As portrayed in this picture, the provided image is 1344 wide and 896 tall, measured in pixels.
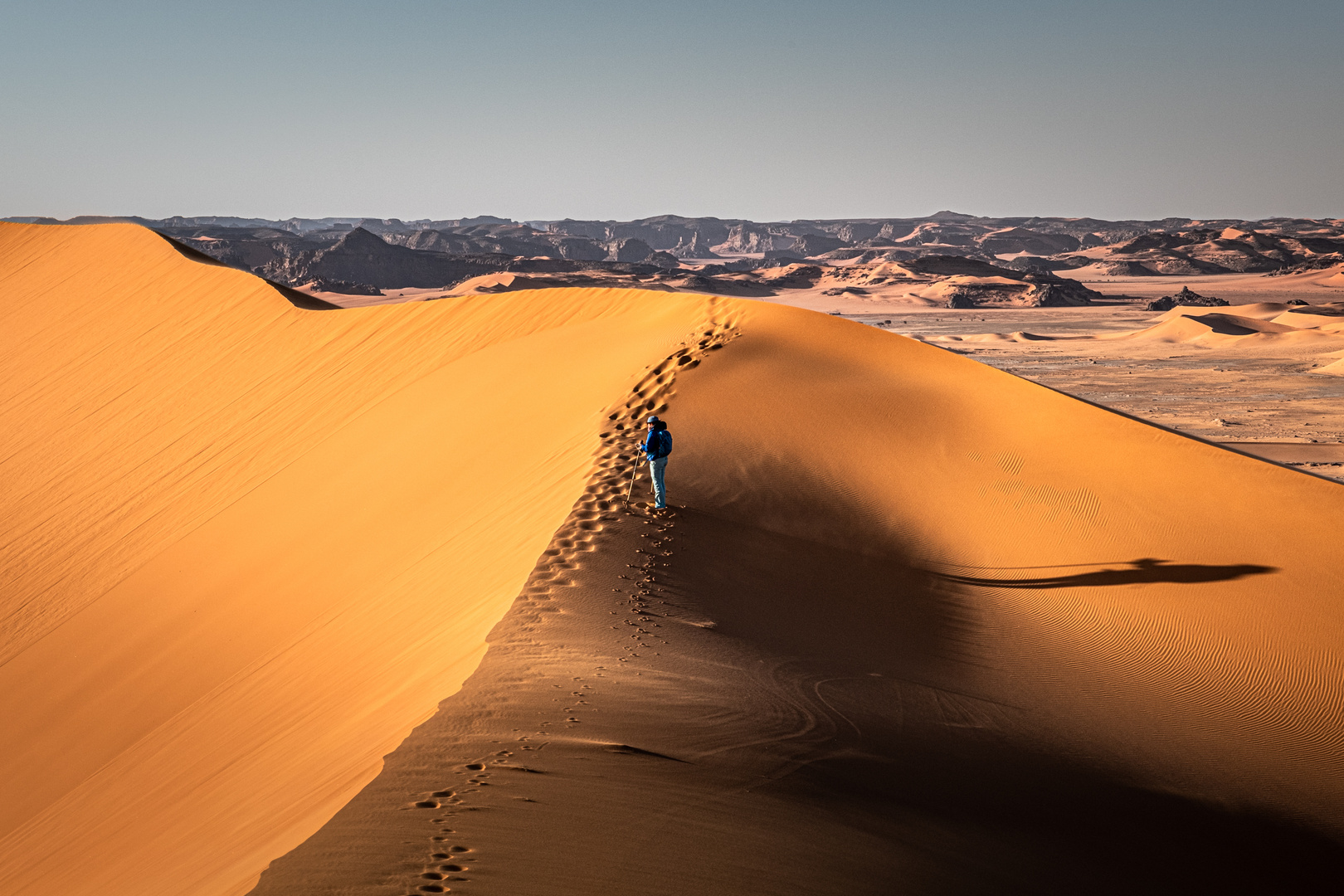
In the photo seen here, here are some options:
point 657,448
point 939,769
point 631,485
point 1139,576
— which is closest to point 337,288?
point 631,485

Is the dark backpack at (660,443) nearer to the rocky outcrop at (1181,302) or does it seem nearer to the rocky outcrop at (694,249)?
the rocky outcrop at (1181,302)

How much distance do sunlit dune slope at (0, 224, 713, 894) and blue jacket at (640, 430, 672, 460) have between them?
100cm

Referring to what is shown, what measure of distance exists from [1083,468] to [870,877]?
8.21 metres

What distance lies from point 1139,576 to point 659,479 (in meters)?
4.68

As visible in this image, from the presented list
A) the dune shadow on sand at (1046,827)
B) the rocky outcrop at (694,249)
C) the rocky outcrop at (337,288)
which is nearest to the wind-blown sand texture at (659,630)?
the dune shadow on sand at (1046,827)

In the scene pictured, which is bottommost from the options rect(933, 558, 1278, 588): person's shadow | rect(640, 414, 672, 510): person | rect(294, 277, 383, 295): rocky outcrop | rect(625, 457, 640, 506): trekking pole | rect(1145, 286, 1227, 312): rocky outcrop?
rect(294, 277, 383, 295): rocky outcrop

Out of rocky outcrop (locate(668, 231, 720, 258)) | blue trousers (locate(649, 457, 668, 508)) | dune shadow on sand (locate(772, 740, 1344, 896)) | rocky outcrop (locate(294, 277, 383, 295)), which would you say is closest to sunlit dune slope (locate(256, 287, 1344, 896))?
dune shadow on sand (locate(772, 740, 1344, 896))

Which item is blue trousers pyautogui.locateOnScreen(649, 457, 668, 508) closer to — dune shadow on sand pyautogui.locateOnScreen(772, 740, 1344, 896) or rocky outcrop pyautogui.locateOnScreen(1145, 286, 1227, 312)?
dune shadow on sand pyautogui.locateOnScreen(772, 740, 1344, 896)

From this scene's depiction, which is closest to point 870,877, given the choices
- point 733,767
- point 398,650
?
point 733,767

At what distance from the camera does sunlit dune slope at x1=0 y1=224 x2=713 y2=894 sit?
540 centimetres

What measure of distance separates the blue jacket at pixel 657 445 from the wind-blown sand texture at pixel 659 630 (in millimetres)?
637

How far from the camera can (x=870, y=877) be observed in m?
3.53

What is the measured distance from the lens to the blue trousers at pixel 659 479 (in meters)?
8.05

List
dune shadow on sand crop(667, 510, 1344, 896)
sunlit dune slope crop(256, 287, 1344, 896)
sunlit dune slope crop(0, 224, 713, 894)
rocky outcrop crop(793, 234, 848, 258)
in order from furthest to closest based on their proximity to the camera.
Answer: rocky outcrop crop(793, 234, 848, 258)
sunlit dune slope crop(0, 224, 713, 894)
dune shadow on sand crop(667, 510, 1344, 896)
sunlit dune slope crop(256, 287, 1344, 896)
